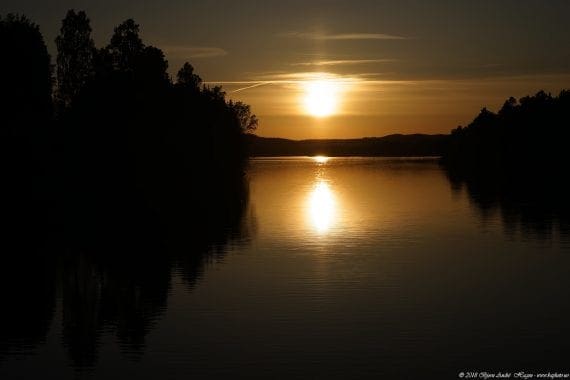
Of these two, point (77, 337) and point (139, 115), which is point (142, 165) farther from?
point (77, 337)

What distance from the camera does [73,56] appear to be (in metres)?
108

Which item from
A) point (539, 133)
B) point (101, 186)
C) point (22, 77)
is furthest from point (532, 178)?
point (22, 77)

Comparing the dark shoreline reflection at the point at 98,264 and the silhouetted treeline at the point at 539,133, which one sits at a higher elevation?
the silhouetted treeline at the point at 539,133

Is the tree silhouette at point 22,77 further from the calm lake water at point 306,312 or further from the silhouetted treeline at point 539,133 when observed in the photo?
the silhouetted treeline at point 539,133

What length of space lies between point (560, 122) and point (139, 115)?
110m

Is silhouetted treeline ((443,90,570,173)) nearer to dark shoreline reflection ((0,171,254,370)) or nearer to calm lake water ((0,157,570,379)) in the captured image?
dark shoreline reflection ((0,171,254,370))

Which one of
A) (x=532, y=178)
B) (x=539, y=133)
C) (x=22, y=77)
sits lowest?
(x=532, y=178)

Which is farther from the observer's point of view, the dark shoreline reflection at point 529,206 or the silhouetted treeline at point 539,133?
the silhouetted treeline at point 539,133

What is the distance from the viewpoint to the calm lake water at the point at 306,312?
75.3ft

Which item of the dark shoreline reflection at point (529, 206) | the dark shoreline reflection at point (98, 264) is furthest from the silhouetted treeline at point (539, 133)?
the dark shoreline reflection at point (98, 264)

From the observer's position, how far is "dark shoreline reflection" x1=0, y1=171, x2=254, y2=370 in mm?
26859

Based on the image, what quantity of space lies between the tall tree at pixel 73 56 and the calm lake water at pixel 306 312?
59927 millimetres

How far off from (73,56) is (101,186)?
22.4 m

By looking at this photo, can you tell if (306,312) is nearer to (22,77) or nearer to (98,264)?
(98,264)
